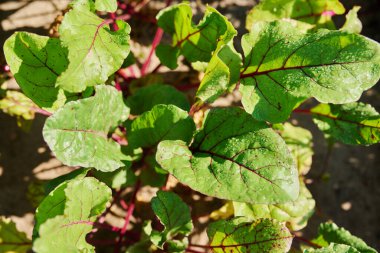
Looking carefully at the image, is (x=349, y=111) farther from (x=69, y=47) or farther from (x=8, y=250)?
(x=8, y=250)

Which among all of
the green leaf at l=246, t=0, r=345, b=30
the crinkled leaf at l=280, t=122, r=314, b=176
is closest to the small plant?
the crinkled leaf at l=280, t=122, r=314, b=176

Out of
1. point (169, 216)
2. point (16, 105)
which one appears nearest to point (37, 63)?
point (16, 105)

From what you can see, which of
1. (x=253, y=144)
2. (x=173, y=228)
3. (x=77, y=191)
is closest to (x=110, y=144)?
(x=77, y=191)

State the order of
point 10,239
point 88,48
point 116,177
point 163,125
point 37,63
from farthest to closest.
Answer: point 10,239
point 116,177
point 163,125
point 37,63
point 88,48

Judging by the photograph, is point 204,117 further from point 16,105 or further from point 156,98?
point 16,105

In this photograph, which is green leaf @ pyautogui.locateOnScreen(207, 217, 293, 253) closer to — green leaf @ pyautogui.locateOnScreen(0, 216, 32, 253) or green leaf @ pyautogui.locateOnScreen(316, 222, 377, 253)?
green leaf @ pyautogui.locateOnScreen(316, 222, 377, 253)

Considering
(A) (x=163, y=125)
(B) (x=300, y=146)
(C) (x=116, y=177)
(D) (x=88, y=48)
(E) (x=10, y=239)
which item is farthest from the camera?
(B) (x=300, y=146)

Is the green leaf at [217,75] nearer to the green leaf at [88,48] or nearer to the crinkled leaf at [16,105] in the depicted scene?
the green leaf at [88,48]

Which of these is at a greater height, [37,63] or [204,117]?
[37,63]
